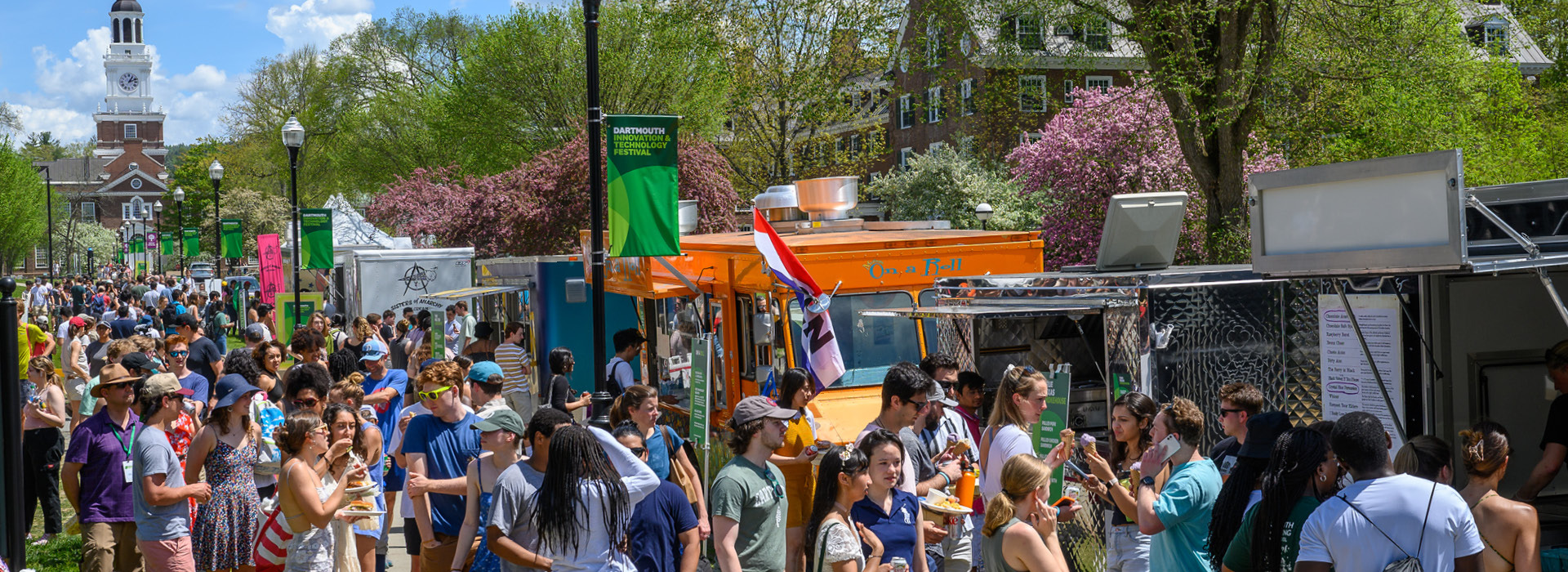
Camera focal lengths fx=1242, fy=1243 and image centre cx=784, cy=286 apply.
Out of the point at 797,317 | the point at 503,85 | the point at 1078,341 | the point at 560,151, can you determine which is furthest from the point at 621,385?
the point at 503,85

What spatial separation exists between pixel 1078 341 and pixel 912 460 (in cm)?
519

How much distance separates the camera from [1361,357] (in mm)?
6820

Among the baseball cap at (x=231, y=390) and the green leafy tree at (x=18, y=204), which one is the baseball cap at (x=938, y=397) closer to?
the baseball cap at (x=231, y=390)

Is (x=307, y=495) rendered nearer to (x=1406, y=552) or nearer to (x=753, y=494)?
(x=753, y=494)

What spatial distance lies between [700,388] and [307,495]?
143 inches

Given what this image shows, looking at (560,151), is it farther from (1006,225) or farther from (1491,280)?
(1491,280)

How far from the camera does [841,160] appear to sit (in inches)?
1339

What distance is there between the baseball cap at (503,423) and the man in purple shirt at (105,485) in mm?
2744

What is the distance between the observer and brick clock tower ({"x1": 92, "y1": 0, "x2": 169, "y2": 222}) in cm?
13575

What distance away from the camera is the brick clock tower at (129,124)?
5344 inches

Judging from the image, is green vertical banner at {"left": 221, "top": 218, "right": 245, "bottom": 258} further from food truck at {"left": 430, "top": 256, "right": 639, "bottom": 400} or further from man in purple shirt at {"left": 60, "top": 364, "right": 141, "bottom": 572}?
man in purple shirt at {"left": 60, "top": 364, "right": 141, "bottom": 572}

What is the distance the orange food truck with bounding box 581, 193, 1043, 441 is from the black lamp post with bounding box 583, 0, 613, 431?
31.6 inches

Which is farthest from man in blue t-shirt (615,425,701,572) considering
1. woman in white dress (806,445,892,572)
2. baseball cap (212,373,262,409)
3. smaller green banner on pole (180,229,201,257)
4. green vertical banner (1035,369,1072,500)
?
smaller green banner on pole (180,229,201,257)

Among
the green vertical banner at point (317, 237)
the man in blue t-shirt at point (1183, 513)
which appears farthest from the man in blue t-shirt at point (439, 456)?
the green vertical banner at point (317, 237)
